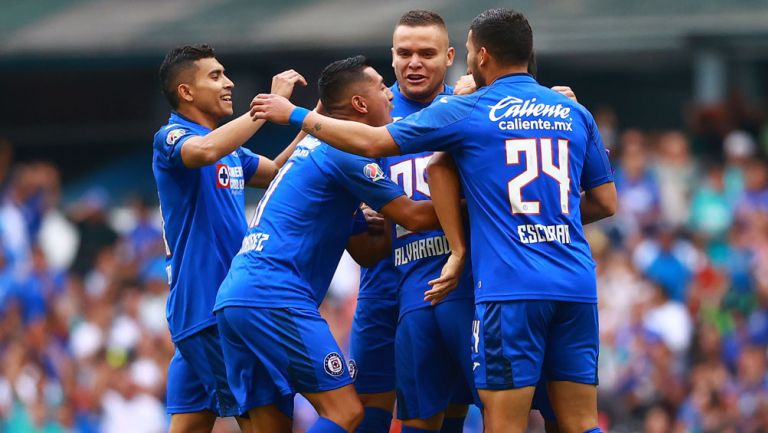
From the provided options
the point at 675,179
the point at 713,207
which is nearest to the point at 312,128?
the point at 713,207

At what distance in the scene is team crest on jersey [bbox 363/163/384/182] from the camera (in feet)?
25.9

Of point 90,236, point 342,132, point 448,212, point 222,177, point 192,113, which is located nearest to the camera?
point 342,132

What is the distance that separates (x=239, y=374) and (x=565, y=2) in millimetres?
12535

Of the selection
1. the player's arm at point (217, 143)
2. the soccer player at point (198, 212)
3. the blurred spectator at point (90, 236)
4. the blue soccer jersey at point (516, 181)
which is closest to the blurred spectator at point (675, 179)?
the blurred spectator at point (90, 236)

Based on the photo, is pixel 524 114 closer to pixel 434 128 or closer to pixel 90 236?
pixel 434 128

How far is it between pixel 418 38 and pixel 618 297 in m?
7.38

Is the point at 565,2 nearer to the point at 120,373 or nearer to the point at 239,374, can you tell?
the point at 120,373

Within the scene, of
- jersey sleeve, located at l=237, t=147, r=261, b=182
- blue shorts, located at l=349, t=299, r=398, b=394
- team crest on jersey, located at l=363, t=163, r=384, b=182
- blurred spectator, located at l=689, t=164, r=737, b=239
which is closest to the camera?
team crest on jersey, located at l=363, t=163, r=384, b=182

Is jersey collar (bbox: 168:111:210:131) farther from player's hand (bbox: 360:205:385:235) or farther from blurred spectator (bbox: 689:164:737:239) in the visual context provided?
blurred spectator (bbox: 689:164:737:239)

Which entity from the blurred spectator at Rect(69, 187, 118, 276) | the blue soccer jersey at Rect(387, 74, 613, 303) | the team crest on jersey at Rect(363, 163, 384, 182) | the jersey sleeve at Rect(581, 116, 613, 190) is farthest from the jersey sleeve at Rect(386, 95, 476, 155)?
the blurred spectator at Rect(69, 187, 118, 276)

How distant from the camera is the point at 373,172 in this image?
7.91 meters

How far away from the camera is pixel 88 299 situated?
18.5m

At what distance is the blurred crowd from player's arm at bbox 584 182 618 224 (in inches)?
222

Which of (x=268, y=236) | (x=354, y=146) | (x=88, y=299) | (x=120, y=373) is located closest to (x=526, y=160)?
(x=354, y=146)
